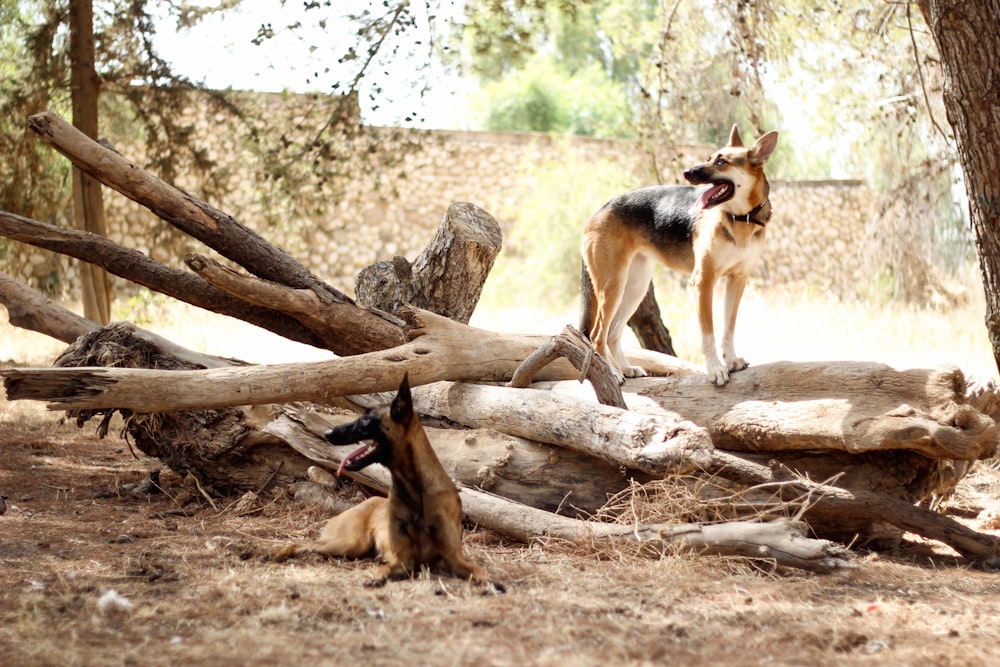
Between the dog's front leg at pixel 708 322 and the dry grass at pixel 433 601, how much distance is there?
0.92 m

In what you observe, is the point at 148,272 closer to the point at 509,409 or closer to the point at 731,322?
the point at 509,409

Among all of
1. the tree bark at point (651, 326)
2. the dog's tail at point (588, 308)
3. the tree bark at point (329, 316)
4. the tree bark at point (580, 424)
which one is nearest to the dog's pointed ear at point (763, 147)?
the dog's tail at point (588, 308)

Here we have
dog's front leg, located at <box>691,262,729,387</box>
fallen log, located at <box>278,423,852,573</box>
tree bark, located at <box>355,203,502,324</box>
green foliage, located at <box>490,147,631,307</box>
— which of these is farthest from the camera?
green foliage, located at <box>490,147,631,307</box>

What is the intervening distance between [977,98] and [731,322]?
213cm

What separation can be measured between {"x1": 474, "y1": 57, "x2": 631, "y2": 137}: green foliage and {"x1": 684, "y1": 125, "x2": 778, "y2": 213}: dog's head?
2753cm

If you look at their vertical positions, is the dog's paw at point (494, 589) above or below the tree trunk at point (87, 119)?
below

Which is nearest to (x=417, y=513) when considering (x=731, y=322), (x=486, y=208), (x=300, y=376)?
(x=300, y=376)

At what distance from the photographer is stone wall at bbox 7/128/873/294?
2017 centimetres

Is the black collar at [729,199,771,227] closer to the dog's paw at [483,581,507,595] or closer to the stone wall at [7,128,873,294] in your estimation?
the dog's paw at [483,581,507,595]

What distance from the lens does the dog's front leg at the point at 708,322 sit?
6.10 meters

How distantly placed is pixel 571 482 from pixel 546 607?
6.06ft

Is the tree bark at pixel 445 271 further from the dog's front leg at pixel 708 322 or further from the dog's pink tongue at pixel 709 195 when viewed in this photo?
the dog's pink tongue at pixel 709 195

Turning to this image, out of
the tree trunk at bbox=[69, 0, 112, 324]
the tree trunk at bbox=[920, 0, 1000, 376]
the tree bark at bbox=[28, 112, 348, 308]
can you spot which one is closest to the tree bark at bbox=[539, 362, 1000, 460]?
the tree trunk at bbox=[920, 0, 1000, 376]

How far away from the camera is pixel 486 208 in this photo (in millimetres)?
22547
